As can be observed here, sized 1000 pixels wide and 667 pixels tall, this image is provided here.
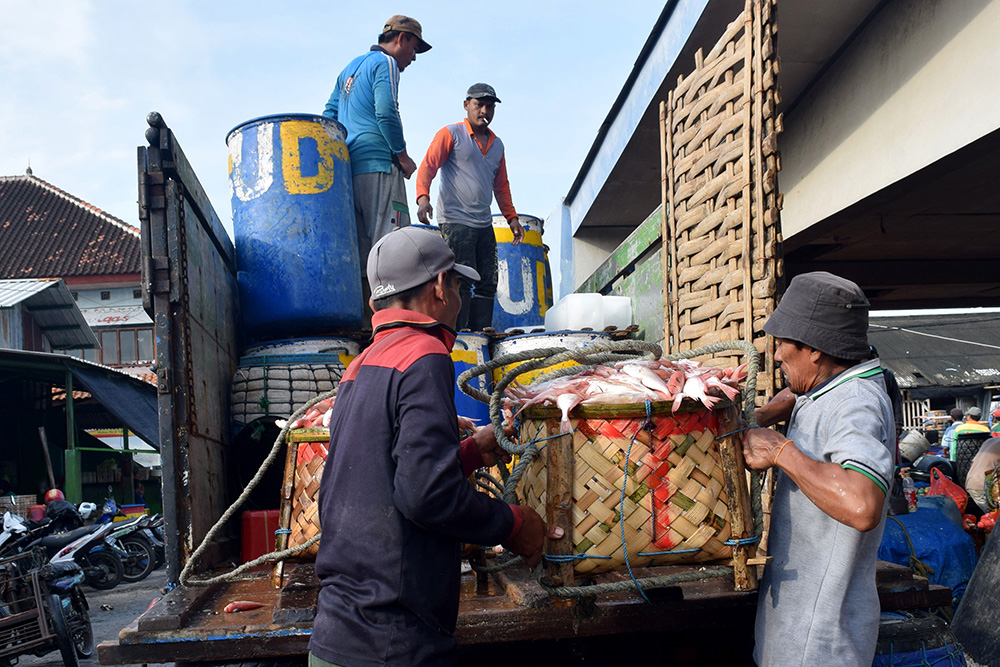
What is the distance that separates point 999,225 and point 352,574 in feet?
25.0

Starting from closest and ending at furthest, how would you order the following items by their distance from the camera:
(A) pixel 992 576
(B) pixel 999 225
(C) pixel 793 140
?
(A) pixel 992 576 < (C) pixel 793 140 < (B) pixel 999 225

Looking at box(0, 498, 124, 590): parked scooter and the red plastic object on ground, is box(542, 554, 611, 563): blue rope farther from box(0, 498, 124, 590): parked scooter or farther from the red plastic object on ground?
box(0, 498, 124, 590): parked scooter

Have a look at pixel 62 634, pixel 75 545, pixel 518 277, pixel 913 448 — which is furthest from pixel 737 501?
pixel 75 545

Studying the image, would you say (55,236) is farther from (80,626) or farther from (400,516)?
(400,516)

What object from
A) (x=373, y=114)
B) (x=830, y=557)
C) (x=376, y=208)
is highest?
(x=373, y=114)

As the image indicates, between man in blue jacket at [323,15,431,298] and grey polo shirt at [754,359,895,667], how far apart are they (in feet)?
10.5

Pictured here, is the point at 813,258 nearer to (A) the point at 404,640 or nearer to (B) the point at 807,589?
(B) the point at 807,589

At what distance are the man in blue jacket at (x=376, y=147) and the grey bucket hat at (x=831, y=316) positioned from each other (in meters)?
3.08

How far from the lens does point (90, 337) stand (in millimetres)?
19812

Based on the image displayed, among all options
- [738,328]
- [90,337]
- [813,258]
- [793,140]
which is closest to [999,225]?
[813,258]

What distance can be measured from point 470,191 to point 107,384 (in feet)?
30.0

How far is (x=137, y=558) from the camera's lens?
10.6m

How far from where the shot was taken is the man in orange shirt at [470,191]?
5.19m

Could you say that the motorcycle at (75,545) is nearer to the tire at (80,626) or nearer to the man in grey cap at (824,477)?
the tire at (80,626)
